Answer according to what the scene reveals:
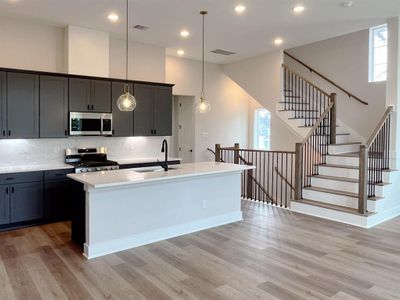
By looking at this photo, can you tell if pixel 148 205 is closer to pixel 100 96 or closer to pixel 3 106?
pixel 100 96

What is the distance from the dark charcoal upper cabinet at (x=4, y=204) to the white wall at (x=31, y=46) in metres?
2.09

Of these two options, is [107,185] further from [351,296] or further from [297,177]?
[297,177]

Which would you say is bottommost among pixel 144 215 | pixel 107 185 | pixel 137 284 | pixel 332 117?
pixel 137 284

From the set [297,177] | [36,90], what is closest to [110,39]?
[36,90]

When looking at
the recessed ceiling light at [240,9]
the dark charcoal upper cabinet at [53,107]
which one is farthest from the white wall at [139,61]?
the recessed ceiling light at [240,9]

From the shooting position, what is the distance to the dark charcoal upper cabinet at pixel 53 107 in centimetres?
536

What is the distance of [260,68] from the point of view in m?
8.02

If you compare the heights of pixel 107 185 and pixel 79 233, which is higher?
pixel 107 185

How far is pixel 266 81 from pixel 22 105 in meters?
5.29

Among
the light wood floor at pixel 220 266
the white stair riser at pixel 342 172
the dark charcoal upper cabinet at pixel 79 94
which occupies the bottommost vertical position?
the light wood floor at pixel 220 266

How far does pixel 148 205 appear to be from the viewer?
14.3 feet

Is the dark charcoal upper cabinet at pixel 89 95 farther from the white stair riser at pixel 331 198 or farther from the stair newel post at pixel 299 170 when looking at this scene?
the white stair riser at pixel 331 198

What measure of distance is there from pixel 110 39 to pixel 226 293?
17.7ft

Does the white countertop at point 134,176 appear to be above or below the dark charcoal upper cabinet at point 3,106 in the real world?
below
